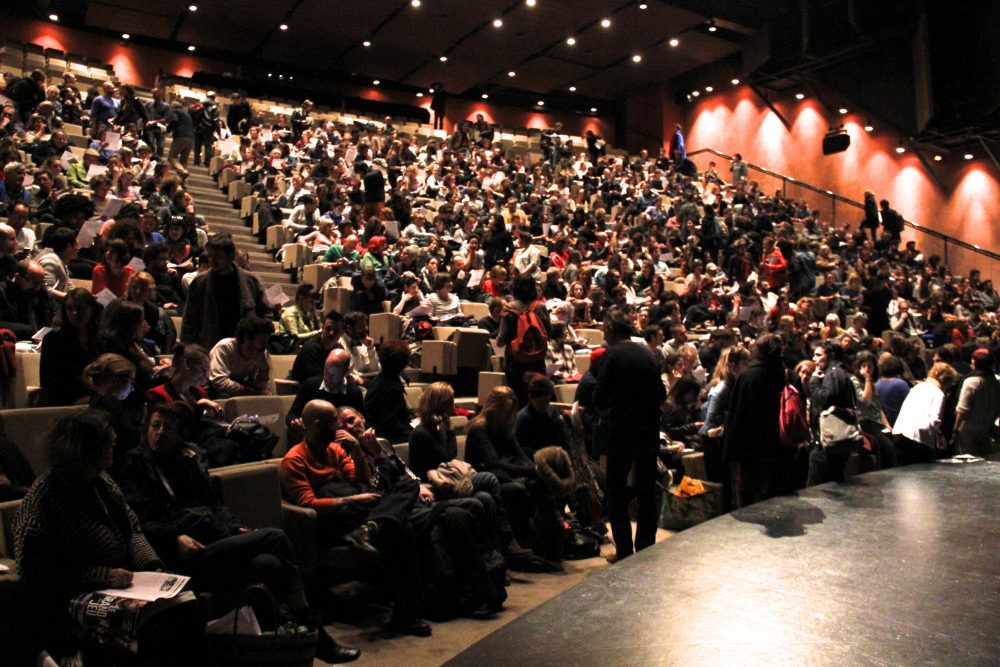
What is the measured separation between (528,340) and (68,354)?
2.63 meters

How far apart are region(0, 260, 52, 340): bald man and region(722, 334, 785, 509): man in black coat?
392 cm

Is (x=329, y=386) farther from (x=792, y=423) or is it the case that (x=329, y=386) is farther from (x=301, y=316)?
(x=792, y=423)

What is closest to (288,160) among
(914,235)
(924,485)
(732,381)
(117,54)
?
(732,381)

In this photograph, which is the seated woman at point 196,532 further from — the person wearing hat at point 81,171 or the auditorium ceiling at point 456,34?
the auditorium ceiling at point 456,34

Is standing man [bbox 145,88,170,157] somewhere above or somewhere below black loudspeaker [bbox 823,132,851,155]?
below

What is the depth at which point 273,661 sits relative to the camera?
8.41 ft

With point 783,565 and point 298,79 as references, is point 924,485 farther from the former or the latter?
point 298,79

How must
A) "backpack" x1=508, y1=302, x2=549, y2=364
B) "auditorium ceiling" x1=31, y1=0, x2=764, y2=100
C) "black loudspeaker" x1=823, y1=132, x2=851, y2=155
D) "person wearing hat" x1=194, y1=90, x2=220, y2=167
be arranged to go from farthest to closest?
"black loudspeaker" x1=823, y1=132, x2=851, y2=155 → "auditorium ceiling" x1=31, y1=0, x2=764, y2=100 → "person wearing hat" x1=194, y1=90, x2=220, y2=167 → "backpack" x1=508, y1=302, x2=549, y2=364

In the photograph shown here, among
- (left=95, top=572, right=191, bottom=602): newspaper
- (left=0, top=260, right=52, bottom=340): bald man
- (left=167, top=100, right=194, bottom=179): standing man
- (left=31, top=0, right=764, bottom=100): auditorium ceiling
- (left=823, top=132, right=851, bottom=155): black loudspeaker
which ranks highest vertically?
(left=31, top=0, right=764, bottom=100): auditorium ceiling

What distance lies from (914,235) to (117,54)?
18.9 m

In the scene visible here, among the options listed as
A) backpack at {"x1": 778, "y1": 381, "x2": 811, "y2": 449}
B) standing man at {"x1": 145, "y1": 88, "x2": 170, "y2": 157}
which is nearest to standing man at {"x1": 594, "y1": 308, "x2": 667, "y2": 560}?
backpack at {"x1": 778, "y1": 381, "x2": 811, "y2": 449}

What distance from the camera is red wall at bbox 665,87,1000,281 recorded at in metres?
17.0

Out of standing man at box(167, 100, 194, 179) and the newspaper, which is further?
standing man at box(167, 100, 194, 179)

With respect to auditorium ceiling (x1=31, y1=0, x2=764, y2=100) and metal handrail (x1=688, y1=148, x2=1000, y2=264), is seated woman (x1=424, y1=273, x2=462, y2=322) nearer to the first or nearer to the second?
auditorium ceiling (x1=31, y1=0, x2=764, y2=100)
